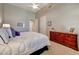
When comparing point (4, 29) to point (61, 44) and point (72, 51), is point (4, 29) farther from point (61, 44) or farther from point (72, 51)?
point (72, 51)

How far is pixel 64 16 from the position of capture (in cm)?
189

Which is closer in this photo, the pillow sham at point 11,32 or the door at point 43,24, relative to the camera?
the pillow sham at point 11,32

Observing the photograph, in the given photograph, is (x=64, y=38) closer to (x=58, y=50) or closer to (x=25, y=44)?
(x=58, y=50)

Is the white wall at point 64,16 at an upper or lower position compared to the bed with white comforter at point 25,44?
upper

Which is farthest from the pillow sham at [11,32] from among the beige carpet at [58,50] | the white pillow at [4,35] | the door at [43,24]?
the beige carpet at [58,50]

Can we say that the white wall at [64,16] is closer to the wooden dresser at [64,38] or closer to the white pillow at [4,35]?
the wooden dresser at [64,38]

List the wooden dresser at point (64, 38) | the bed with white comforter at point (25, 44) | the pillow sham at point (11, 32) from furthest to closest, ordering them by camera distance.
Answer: the wooden dresser at point (64, 38)
the pillow sham at point (11, 32)
the bed with white comforter at point (25, 44)

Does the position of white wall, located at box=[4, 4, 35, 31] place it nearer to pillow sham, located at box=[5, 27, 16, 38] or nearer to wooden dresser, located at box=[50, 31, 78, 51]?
pillow sham, located at box=[5, 27, 16, 38]

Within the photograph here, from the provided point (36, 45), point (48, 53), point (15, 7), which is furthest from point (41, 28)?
point (15, 7)

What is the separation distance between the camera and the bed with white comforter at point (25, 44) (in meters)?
1.64

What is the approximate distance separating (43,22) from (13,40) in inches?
25.3

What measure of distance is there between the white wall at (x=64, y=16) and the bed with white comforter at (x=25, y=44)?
351 mm

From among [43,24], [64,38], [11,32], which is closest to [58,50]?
[64,38]

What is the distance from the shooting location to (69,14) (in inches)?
74.0
